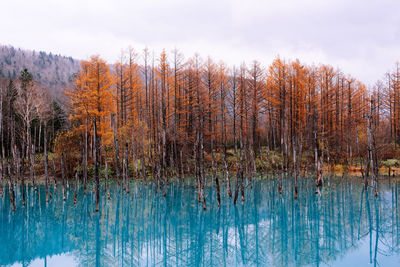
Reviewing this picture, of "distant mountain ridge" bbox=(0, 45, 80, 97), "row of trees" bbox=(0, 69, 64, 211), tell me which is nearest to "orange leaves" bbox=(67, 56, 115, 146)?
"row of trees" bbox=(0, 69, 64, 211)

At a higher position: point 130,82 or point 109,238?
point 130,82

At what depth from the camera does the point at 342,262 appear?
27.9 ft

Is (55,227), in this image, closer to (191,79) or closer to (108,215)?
(108,215)

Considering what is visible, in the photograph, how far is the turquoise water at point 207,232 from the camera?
914cm

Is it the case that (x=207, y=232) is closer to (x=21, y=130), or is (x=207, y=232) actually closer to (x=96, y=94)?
(x=21, y=130)

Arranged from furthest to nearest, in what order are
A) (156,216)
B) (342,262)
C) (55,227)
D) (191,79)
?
(191,79)
(156,216)
(55,227)
(342,262)

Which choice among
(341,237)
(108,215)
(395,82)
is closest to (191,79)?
(108,215)

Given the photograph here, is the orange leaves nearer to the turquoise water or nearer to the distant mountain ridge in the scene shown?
the turquoise water

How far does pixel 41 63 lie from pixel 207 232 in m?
121

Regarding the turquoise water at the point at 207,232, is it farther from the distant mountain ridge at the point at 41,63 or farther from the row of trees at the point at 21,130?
the distant mountain ridge at the point at 41,63

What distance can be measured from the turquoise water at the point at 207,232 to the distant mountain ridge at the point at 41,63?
275 ft

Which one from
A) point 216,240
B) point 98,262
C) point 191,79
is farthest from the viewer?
point 191,79

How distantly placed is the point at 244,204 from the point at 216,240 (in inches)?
256

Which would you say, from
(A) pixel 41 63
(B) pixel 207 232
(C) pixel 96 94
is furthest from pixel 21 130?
(A) pixel 41 63
